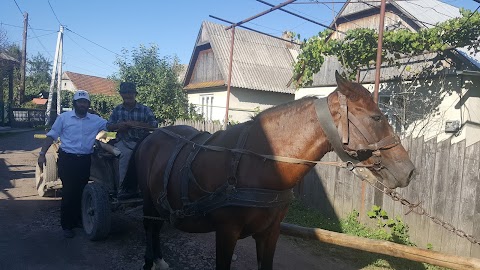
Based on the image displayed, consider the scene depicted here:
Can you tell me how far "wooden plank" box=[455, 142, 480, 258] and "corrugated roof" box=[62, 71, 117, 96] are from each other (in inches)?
2145

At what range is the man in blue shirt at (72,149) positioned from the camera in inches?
195

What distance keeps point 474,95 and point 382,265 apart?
20.9ft

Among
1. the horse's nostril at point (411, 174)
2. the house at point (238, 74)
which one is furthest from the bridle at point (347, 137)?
the house at point (238, 74)

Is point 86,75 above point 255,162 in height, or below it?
above

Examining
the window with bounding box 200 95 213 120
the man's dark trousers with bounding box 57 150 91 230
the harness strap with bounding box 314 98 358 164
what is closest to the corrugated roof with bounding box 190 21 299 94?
the window with bounding box 200 95 213 120

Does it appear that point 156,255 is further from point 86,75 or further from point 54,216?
point 86,75

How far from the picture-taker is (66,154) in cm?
495

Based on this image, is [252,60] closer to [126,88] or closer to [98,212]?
[126,88]

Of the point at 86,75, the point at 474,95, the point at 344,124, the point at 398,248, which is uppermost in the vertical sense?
the point at 86,75

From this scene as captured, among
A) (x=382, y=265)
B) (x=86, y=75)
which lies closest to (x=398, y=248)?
(x=382, y=265)

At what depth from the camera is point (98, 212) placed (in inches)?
176

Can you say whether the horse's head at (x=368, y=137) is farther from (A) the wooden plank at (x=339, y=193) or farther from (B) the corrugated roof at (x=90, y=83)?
(B) the corrugated roof at (x=90, y=83)

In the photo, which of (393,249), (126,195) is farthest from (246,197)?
(126,195)

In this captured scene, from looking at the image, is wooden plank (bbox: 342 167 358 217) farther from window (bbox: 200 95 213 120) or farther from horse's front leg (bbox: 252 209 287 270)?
window (bbox: 200 95 213 120)
